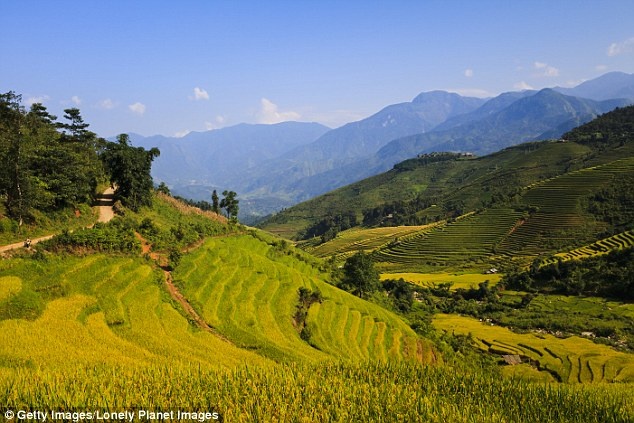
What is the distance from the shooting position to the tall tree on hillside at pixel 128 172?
48.1 meters

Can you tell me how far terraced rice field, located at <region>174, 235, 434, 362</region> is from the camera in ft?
94.0

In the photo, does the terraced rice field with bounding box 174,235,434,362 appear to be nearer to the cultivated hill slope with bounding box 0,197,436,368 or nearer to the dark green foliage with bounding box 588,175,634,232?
the cultivated hill slope with bounding box 0,197,436,368

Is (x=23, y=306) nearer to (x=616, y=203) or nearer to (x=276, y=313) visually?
(x=276, y=313)

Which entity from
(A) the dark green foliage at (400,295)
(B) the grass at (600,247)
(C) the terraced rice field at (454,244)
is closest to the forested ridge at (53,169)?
(A) the dark green foliage at (400,295)

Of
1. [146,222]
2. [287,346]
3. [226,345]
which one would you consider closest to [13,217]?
[146,222]

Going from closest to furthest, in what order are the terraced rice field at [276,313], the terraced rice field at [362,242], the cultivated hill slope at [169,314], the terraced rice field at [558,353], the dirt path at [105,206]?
the cultivated hill slope at [169,314], the terraced rice field at [276,313], the dirt path at [105,206], the terraced rice field at [558,353], the terraced rice field at [362,242]

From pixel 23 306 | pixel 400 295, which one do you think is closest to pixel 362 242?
pixel 400 295

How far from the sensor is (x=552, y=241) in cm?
11794

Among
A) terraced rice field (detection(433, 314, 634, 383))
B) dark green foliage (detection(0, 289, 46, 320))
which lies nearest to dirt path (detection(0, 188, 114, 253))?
dark green foliage (detection(0, 289, 46, 320))

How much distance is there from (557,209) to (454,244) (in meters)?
36.4

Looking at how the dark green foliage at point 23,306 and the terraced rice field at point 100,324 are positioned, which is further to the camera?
the dark green foliage at point 23,306

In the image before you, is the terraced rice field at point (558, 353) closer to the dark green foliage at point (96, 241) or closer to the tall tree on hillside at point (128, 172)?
the dark green foliage at point (96, 241)

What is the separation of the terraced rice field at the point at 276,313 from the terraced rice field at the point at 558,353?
1651 centimetres

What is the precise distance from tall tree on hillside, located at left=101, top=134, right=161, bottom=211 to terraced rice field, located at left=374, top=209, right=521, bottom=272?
88353 mm
